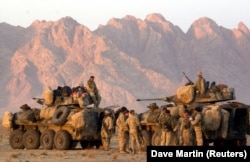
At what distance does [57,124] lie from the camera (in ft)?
99.8

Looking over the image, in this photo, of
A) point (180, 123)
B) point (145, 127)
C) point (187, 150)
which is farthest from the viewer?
point (145, 127)

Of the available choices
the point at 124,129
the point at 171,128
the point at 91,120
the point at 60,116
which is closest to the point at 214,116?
the point at 124,129

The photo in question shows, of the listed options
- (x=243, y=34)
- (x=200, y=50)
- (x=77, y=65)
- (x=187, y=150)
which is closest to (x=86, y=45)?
(x=77, y=65)

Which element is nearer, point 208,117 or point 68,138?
point 208,117

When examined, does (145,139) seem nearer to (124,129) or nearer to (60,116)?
(124,129)

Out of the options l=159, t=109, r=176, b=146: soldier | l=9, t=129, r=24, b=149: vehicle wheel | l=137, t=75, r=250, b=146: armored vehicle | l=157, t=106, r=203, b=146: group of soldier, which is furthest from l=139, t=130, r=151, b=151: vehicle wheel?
l=9, t=129, r=24, b=149: vehicle wheel

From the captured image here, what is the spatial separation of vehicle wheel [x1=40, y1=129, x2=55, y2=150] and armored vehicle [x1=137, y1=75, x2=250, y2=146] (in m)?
4.21

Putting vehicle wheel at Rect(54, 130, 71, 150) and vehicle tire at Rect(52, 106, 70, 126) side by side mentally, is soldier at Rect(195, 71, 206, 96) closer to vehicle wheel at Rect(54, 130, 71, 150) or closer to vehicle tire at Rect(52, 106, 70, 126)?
vehicle tire at Rect(52, 106, 70, 126)

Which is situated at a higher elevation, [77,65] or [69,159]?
[77,65]

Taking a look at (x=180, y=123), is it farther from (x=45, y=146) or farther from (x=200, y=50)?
(x=200, y=50)

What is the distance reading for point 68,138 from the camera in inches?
1195

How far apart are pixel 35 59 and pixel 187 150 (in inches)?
5230

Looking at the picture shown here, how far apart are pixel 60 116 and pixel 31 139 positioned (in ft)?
7.73

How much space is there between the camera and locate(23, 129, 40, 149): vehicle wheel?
32.1 meters
